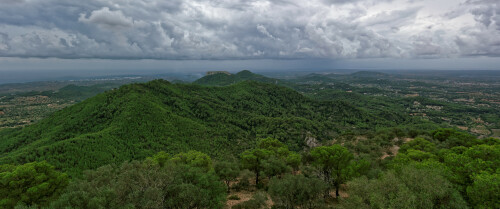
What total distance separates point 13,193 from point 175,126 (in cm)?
6131

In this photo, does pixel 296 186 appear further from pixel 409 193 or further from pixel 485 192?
pixel 485 192

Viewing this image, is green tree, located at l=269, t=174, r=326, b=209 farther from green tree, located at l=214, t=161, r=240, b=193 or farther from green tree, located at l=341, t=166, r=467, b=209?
green tree, located at l=214, t=161, r=240, b=193

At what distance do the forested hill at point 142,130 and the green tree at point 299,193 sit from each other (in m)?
52.0

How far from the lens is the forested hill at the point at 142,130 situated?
55000 millimetres

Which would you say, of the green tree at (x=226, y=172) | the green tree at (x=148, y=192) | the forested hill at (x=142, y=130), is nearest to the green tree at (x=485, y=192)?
the green tree at (x=148, y=192)

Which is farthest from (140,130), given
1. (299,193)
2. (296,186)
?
(299,193)

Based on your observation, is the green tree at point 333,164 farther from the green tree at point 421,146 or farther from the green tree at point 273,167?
the green tree at point 421,146

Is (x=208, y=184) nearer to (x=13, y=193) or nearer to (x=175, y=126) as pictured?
(x=13, y=193)

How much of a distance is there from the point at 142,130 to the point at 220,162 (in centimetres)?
5043

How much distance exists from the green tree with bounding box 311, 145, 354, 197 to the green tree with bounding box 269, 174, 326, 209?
25.1ft

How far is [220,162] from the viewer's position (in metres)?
36.5

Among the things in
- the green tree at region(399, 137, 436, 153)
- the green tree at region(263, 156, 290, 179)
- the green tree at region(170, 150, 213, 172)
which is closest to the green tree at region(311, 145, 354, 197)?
the green tree at region(263, 156, 290, 179)

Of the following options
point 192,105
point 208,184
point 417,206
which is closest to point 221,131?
point 192,105

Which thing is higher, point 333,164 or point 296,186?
point 296,186
